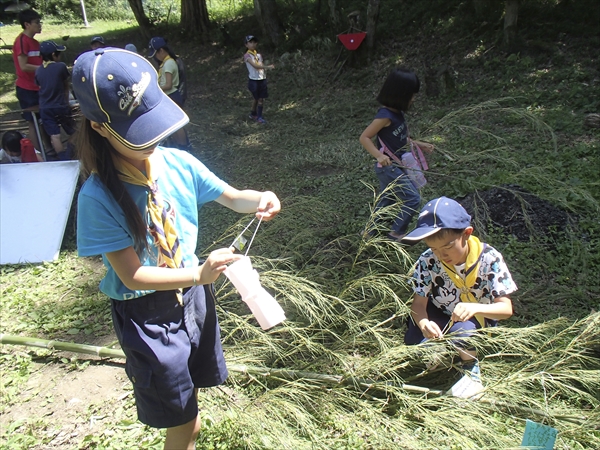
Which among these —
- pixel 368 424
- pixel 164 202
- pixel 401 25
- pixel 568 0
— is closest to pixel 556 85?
pixel 568 0

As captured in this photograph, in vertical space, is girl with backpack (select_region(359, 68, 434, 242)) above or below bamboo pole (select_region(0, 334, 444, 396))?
above

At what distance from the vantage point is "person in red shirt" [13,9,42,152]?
529cm

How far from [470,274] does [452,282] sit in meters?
0.12

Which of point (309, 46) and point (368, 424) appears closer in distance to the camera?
point (368, 424)

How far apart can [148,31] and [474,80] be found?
28.1ft

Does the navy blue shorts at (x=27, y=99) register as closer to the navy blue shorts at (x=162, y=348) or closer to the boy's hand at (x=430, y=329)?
the navy blue shorts at (x=162, y=348)

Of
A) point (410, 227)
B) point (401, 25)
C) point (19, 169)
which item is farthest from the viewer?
point (401, 25)

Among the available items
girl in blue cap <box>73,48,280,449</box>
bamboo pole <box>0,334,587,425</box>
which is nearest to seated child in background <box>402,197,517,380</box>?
bamboo pole <box>0,334,587,425</box>

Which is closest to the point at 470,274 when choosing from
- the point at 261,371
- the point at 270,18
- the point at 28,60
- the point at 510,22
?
the point at 261,371

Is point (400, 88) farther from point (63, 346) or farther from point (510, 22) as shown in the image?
point (510, 22)

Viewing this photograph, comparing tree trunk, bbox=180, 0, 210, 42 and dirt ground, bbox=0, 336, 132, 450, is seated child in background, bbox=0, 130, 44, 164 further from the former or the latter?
tree trunk, bbox=180, 0, 210, 42

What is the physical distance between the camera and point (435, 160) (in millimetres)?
4801

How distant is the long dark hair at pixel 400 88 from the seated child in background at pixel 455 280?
3.92 feet

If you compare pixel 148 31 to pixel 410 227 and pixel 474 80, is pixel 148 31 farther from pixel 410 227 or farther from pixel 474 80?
pixel 410 227
